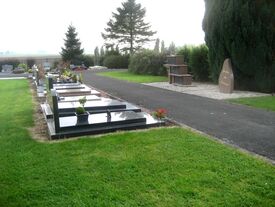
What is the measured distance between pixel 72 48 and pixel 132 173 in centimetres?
4166

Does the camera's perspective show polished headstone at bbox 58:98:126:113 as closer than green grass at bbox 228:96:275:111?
Yes

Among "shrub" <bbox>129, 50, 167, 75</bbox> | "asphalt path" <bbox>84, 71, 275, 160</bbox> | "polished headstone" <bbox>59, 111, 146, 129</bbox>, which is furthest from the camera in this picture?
"shrub" <bbox>129, 50, 167, 75</bbox>

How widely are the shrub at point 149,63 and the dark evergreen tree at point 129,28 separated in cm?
2163

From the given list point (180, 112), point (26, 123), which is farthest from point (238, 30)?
point (26, 123)

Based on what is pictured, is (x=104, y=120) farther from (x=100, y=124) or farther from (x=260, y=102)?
(x=260, y=102)

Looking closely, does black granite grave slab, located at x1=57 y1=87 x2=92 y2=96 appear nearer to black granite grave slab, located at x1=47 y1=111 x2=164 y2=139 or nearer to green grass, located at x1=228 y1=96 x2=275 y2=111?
black granite grave slab, located at x1=47 y1=111 x2=164 y2=139

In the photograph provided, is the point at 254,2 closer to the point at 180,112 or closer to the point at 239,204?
the point at 180,112

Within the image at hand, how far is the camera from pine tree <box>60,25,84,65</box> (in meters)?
43.8

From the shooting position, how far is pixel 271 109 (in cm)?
880

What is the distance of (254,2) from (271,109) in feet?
17.0

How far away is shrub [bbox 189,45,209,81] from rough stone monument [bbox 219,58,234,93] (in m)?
5.13

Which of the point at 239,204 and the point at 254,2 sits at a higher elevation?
the point at 254,2

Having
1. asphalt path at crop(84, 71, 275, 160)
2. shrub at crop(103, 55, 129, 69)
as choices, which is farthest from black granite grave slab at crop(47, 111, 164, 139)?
shrub at crop(103, 55, 129, 69)

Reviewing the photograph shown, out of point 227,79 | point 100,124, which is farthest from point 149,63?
point 100,124
